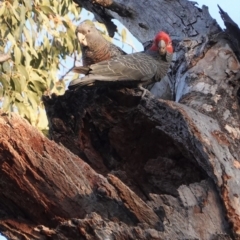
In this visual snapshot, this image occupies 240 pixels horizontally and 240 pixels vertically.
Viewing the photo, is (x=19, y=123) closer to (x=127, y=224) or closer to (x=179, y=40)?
(x=127, y=224)

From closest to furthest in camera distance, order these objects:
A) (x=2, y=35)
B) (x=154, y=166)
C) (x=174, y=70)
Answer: (x=154, y=166), (x=174, y=70), (x=2, y=35)

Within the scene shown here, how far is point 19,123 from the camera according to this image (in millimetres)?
2043

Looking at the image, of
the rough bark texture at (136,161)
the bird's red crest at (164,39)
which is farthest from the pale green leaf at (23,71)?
the rough bark texture at (136,161)

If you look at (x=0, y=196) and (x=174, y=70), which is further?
(x=174, y=70)

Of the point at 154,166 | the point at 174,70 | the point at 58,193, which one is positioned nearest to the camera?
the point at 58,193

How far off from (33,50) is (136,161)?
230 cm

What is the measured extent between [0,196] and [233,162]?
2.69 feet

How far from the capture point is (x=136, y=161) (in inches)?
Answer: 99.3

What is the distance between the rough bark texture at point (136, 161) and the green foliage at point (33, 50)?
1.45 metres

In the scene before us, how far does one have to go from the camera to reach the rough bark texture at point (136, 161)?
6.02 ft

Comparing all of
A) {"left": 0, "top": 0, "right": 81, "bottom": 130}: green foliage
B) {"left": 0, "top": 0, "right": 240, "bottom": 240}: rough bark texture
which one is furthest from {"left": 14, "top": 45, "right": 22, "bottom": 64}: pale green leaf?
{"left": 0, "top": 0, "right": 240, "bottom": 240}: rough bark texture

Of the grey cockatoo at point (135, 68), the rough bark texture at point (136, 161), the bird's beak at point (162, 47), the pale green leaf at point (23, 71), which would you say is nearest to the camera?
the rough bark texture at point (136, 161)

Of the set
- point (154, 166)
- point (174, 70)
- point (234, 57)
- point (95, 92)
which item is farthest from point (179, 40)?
point (154, 166)

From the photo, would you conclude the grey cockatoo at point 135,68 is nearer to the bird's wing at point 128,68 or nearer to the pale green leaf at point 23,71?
A: the bird's wing at point 128,68
